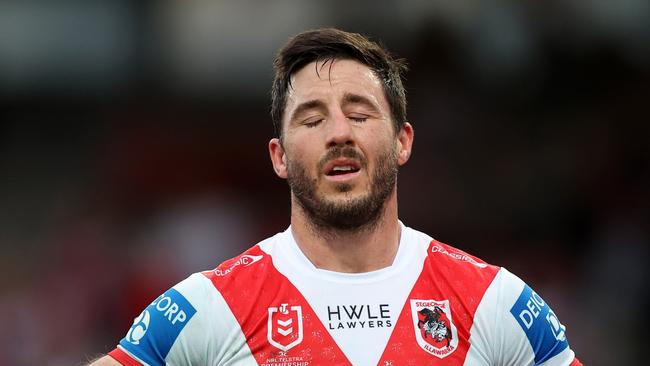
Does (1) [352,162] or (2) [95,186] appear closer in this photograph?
(1) [352,162]

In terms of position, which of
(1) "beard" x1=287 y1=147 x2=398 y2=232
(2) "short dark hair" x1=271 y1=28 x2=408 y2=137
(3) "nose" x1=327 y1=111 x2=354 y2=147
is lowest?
(1) "beard" x1=287 y1=147 x2=398 y2=232

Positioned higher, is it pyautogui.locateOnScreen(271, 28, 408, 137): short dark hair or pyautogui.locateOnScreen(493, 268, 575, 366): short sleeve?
pyautogui.locateOnScreen(271, 28, 408, 137): short dark hair

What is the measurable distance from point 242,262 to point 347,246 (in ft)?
1.52

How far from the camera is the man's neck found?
386 cm

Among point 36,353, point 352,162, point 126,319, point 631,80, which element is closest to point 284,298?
point 352,162

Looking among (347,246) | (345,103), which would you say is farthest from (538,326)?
(345,103)

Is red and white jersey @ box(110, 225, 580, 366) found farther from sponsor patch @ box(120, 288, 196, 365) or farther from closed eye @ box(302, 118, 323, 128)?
closed eye @ box(302, 118, 323, 128)

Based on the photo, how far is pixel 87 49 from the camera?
1062 cm

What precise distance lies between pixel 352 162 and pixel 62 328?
663cm

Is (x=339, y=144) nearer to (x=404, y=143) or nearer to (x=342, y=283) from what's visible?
(x=404, y=143)

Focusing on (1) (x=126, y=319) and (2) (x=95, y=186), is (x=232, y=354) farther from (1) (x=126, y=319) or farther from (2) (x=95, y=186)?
(2) (x=95, y=186)

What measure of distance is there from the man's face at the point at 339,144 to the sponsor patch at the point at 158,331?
70 cm

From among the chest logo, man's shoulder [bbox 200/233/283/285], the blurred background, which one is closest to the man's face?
man's shoulder [bbox 200/233/283/285]

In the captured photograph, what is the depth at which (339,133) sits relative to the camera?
3666 mm
